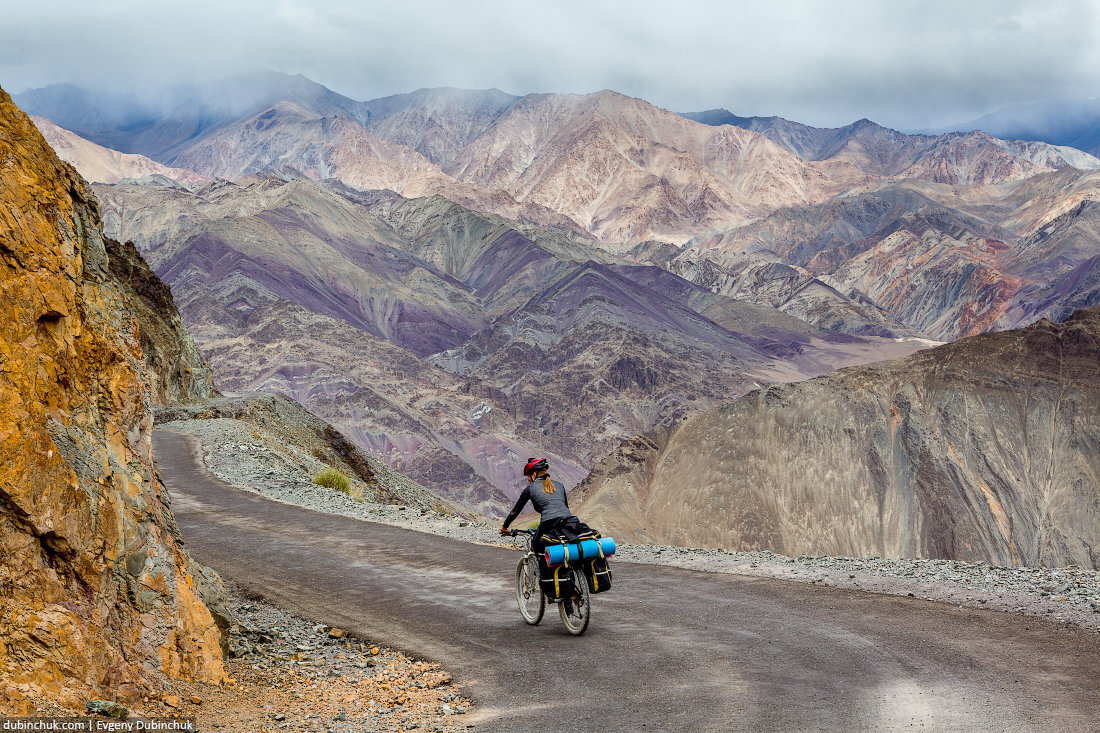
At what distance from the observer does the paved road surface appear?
7.62 meters

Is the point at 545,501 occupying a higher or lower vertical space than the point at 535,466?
lower

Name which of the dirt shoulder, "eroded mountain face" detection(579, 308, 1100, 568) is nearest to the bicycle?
the dirt shoulder

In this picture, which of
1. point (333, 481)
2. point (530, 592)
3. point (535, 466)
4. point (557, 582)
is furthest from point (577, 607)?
point (333, 481)

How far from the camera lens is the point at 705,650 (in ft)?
31.7

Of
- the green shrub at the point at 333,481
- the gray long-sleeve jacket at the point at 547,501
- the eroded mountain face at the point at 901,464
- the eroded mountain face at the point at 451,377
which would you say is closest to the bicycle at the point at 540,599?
the gray long-sleeve jacket at the point at 547,501

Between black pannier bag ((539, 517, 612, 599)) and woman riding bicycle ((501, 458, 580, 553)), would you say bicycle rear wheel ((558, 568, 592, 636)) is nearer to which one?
black pannier bag ((539, 517, 612, 599))

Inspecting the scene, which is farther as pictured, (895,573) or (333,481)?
(333,481)

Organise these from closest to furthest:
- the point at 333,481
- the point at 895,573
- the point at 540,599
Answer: the point at 540,599, the point at 895,573, the point at 333,481

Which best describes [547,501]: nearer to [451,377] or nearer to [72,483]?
[72,483]

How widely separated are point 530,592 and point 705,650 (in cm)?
248

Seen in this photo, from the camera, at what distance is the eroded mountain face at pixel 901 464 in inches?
2736

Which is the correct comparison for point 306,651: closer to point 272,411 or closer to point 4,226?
point 4,226

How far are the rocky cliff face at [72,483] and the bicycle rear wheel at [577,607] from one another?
376cm

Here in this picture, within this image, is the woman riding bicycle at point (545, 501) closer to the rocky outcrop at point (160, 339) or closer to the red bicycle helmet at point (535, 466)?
the red bicycle helmet at point (535, 466)
